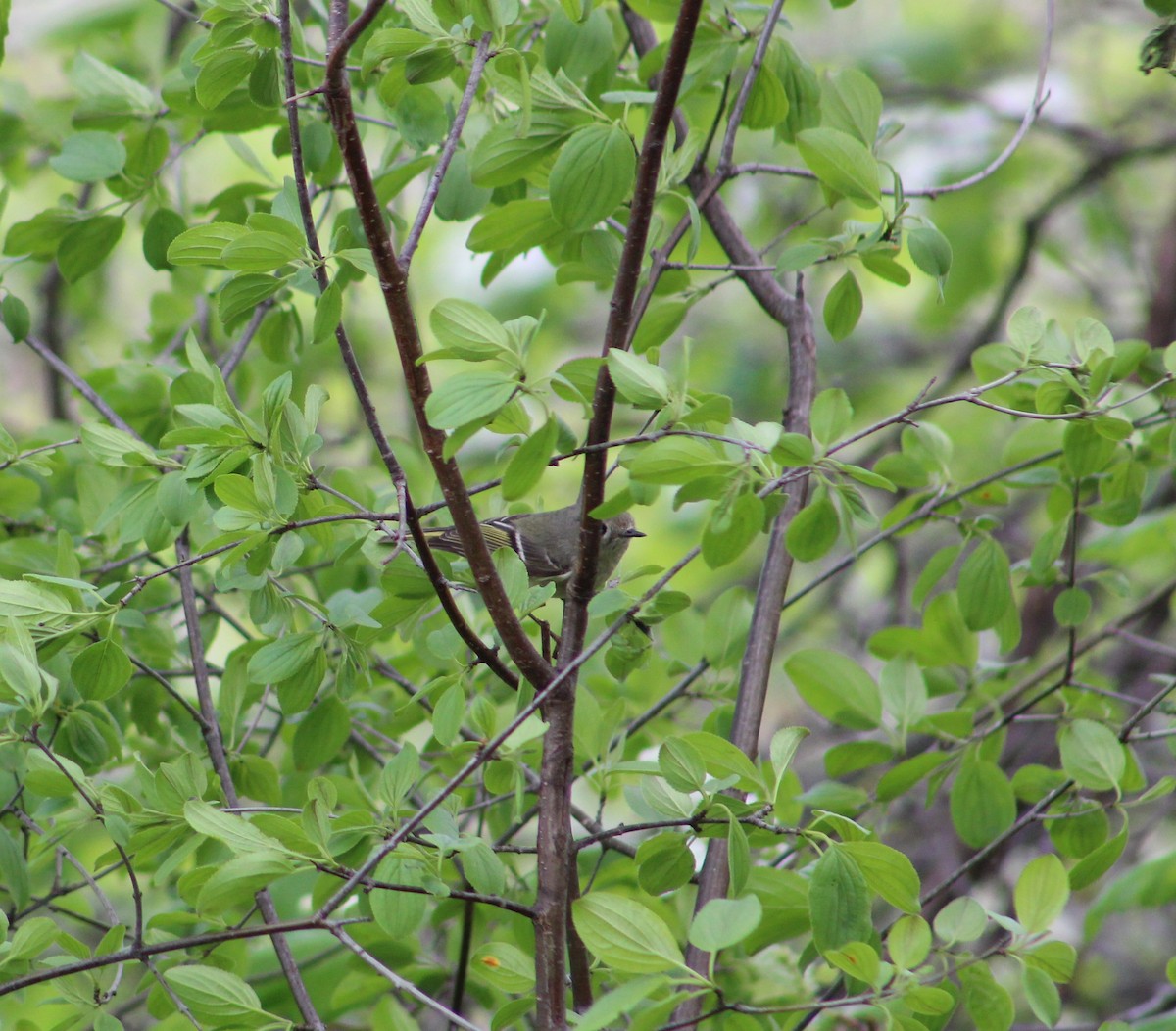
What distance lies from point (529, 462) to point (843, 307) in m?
0.62

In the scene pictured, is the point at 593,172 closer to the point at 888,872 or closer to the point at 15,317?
the point at 888,872

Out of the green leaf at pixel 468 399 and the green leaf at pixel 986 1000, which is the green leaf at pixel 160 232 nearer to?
the green leaf at pixel 468 399

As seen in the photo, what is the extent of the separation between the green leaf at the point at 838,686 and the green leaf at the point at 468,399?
37.4 inches

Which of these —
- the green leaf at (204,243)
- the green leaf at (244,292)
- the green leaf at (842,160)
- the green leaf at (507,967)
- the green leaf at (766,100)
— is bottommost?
the green leaf at (507,967)

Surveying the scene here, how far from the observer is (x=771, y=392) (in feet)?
15.6

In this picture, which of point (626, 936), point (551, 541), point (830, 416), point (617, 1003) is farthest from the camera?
point (551, 541)

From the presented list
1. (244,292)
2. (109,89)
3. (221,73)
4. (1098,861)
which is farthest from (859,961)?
(109,89)

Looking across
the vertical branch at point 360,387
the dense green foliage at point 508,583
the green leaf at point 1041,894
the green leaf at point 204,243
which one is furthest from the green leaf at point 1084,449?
the green leaf at point 204,243

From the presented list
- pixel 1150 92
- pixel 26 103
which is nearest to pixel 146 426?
pixel 26 103

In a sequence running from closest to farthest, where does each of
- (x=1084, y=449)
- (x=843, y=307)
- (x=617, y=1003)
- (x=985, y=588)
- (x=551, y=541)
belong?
(x=617, y=1003) < (x=843, y=307) < (x=1084, y=449) < (x=985, y=588) < (x=551, y=541)

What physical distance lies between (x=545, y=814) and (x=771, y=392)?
140 inches

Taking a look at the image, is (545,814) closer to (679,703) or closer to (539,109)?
(539,109)

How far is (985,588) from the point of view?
1807mm

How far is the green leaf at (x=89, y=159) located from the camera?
184 cm
